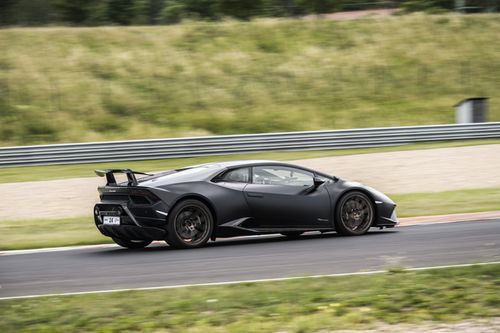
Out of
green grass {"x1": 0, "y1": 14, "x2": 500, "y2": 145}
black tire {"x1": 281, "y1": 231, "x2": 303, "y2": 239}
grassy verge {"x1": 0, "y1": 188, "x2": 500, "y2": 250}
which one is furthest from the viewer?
green grass {"x1": 0, "y1": 14, "x2": 500, "y2": 145}

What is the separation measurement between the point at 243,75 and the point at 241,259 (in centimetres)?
2610

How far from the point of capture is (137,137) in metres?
28.8

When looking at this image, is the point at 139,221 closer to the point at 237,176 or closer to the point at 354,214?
the point at 237,176

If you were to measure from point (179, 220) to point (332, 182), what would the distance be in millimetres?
2368

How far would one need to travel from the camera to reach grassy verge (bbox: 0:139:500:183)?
20.9m

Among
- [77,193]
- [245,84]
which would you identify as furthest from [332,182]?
[245,84]

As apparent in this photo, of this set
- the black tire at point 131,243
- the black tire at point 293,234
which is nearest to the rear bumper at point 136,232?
the black tire at point 131,243

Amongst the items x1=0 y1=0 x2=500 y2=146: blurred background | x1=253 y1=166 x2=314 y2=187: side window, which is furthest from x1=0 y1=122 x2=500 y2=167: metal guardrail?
x1=253 y1=166 x2=314 y2=187: side window

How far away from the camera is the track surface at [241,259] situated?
8.75 m

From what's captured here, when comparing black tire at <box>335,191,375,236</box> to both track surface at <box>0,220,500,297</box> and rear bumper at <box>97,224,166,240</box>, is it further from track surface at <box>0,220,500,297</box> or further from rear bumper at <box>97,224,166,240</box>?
rear bumper at <box>97,224,166,240</box>

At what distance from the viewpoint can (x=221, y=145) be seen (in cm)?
2338

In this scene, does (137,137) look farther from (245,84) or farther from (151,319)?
(151,319)

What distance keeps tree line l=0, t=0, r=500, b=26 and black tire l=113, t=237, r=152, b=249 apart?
1338 inches

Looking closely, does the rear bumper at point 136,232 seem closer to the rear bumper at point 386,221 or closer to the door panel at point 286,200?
the door panel at point 286,200
